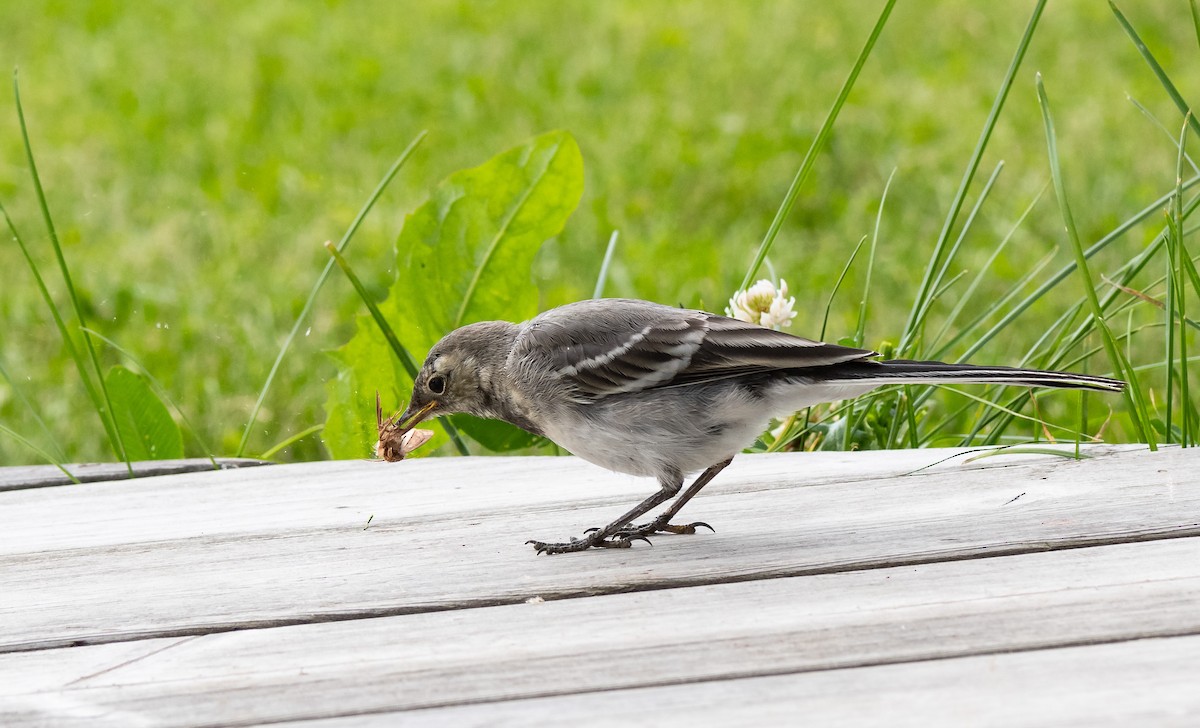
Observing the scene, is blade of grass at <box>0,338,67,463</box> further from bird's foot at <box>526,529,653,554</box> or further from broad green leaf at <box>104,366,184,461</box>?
bird's foot at <box>526,529,653,554</box>

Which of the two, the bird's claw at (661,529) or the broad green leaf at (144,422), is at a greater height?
the bird's claw at (661,529)

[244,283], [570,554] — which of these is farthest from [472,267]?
[244,283]

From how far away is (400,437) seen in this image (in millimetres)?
3408

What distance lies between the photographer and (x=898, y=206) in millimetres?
7508

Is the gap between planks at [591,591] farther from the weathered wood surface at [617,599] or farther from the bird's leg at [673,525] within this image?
the bird's leg at [673,525]

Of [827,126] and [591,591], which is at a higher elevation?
[827,126]

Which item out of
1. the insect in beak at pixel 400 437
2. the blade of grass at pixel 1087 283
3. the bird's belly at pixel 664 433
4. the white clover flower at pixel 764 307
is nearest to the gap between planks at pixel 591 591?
the bird's belly at pixel 664 433

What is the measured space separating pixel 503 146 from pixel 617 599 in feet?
20.9

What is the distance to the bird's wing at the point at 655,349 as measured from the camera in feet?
9.22

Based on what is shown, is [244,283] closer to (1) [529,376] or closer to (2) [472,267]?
(2) [472,267]

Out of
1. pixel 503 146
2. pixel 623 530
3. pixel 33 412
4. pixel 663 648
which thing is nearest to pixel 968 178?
pixel 623 530

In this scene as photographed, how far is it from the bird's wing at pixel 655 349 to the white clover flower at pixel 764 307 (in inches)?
27.9

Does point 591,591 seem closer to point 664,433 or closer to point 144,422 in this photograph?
point 664,433

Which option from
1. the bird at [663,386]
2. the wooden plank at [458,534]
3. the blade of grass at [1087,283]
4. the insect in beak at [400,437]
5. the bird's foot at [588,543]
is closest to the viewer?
the wooden plank at [458,534]
